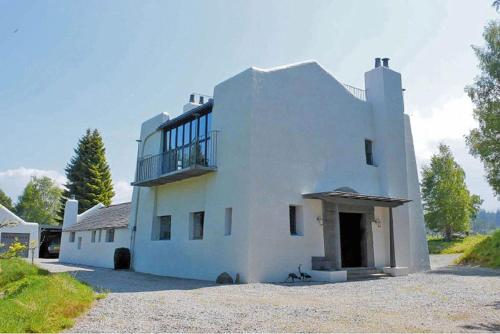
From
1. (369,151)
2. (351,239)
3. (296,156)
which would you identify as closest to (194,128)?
(296,156)

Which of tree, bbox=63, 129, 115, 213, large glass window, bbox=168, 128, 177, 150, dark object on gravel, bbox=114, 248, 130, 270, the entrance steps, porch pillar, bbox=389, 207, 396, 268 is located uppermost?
tree, bbox=63, 129, 115, 213

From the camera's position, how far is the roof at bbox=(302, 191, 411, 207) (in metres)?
14.2

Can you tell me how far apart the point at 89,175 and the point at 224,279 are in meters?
36.4

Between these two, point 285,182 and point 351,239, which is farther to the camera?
point 351,239

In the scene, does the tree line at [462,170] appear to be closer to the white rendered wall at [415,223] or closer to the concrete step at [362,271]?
the white rendered wall at [415,223]

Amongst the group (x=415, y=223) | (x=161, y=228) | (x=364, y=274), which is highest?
(x=415, y=223)

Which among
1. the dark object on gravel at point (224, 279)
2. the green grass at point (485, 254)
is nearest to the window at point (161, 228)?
the dark object on gravel at point (224, 279)

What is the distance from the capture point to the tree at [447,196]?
131 feet

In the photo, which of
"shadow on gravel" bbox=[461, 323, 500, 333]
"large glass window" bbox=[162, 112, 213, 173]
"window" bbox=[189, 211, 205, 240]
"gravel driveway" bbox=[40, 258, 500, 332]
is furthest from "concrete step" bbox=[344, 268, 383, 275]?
"shadow on gravel" bbox=[461, 323, 500, 333]

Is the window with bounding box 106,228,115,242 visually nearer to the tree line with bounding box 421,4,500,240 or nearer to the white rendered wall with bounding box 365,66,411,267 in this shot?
the white rendered wall with bounding box 365,66,411,267

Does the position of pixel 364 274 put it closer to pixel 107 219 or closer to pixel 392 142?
pixel 392 142

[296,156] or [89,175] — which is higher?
[89,175]

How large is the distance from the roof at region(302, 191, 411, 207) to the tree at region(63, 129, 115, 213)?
35.9 meters

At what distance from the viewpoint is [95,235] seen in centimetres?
2552
